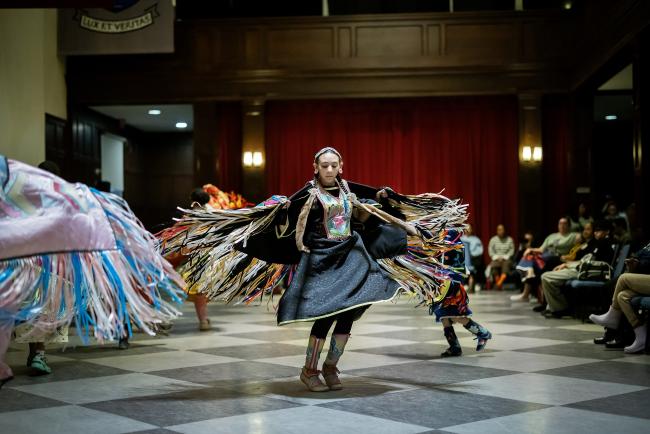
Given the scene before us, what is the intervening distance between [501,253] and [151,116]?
7.86m

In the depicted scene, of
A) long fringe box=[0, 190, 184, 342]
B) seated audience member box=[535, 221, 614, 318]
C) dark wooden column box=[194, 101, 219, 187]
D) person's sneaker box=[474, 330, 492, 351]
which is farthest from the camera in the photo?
dark wooden column box=[194, 101, 219, 187]

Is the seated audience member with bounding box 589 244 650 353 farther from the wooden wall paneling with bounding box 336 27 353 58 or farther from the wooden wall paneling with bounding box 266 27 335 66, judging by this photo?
the wooden wall paneling with bounding box 266 27 335 66

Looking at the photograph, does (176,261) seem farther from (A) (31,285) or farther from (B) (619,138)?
(B) (619,138)

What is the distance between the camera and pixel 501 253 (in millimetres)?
14766

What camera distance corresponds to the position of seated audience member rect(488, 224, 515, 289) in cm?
1468

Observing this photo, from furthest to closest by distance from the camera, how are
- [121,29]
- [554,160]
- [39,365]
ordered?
[554,160], [121,29], [39,365]

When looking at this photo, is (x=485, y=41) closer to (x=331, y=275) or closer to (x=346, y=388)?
(x=331, y=275)

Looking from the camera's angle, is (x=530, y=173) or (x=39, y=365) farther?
(x=530, y=173)

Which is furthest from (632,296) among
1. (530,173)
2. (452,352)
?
(530,173)

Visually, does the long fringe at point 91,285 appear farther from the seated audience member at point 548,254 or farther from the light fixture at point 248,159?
the light fixture at point 248,159

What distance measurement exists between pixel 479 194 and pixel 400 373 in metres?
10.6

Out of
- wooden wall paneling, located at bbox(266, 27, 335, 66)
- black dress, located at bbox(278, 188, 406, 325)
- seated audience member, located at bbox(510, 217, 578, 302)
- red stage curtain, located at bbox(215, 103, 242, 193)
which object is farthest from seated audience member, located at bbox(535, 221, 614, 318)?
red stage curtain, located at bbox(215, 103, 242, 193)

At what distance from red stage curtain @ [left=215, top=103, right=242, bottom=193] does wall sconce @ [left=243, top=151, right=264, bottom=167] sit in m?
0.52

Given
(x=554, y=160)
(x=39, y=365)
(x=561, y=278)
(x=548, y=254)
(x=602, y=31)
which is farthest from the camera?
(x=554, y=160)
